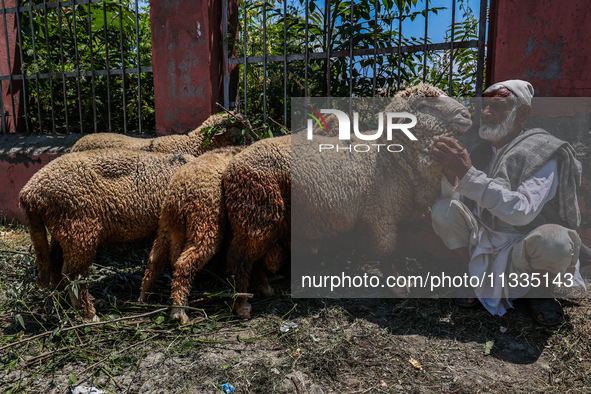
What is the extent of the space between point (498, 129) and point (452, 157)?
1.37 feet

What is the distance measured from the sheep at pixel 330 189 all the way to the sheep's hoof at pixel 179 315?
1.20 feet

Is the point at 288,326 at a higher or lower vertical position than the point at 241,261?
lower

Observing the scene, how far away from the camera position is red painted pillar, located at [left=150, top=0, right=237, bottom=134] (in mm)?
4371

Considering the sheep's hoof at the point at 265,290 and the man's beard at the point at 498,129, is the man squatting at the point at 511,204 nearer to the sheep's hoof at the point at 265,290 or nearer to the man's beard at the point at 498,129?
the man's beard at the point at 498,129

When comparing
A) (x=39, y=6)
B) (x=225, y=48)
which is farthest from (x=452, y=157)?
(x=39, y=6)

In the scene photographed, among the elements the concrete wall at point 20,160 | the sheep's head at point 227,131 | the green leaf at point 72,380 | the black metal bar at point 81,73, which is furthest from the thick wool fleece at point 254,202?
the concrete wall at point 20,160

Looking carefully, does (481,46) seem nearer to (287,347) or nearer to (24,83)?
(287,347)

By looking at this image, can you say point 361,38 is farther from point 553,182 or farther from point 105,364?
point 105,364

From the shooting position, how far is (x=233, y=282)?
9.76 feet

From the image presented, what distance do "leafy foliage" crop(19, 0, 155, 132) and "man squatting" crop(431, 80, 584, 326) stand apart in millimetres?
4016

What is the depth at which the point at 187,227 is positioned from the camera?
284 centimetres

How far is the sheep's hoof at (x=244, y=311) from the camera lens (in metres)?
2.89

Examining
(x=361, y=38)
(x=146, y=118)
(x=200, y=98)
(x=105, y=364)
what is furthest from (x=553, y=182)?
(x=146, y=118)

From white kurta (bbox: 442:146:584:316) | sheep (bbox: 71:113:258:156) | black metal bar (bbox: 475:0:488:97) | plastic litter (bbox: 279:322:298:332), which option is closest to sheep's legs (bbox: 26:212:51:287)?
sheep (bbox: 71:113:258:156)
